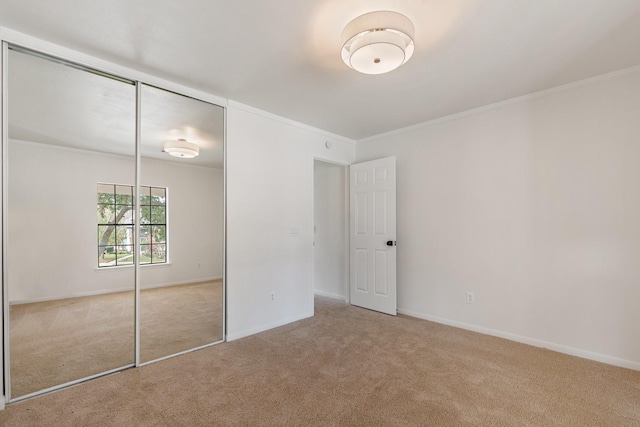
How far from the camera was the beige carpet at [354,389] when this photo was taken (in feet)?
6.44

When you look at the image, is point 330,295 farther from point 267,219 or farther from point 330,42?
point 330,42

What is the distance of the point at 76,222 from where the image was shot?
2.48 m

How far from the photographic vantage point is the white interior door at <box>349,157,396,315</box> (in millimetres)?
4160

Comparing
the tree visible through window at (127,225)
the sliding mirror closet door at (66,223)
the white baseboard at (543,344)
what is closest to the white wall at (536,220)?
the white baseboard at (543,344)

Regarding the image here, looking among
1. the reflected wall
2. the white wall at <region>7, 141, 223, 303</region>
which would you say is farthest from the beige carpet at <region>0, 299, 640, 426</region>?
the white wall at <region>7, 141, 223, 303</region>

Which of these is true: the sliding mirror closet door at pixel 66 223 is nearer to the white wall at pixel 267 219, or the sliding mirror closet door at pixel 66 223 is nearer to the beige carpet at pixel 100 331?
the beige carpet at pixel 100 331

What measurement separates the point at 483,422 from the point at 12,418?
3.03 m

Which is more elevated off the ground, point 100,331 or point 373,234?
point 373,234

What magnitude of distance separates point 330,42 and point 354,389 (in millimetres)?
2598

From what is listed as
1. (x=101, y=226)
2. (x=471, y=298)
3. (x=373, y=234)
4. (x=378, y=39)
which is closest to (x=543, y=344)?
(x=471, y=298)

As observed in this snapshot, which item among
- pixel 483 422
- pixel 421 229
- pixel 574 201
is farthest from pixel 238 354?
pixel 574 201

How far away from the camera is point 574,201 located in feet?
9.48

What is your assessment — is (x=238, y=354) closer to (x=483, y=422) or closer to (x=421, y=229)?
(x=483, y=422)

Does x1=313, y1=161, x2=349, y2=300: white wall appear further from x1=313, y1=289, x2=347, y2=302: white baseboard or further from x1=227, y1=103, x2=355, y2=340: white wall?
x1=227, y1=103, x2=355, y2=340: white wall
